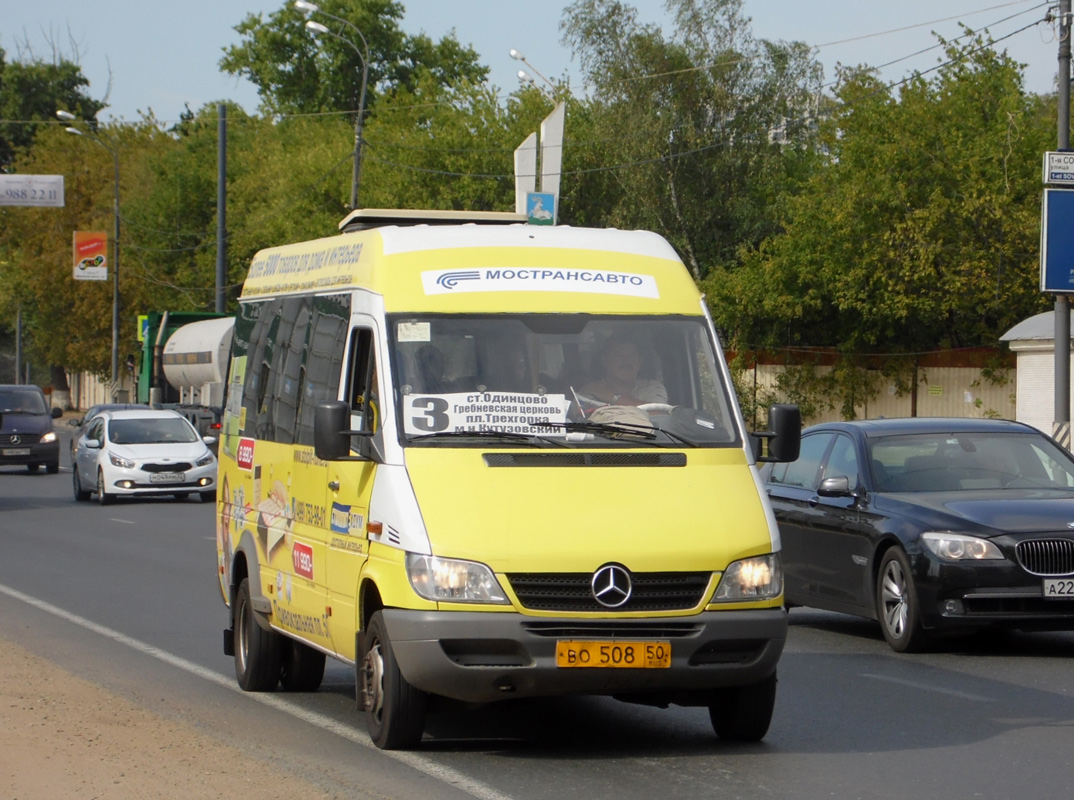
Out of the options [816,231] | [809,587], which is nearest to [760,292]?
[816,231]

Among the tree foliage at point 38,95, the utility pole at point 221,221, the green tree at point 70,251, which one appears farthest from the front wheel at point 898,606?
the tree foliage at point 38,95

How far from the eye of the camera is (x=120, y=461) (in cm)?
2866

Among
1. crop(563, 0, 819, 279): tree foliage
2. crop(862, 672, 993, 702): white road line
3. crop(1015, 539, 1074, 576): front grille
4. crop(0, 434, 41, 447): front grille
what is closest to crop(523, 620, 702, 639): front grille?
crop(862, 672, 993, 702): white road line

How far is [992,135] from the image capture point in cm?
3944

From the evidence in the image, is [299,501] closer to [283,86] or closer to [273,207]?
[273,207]

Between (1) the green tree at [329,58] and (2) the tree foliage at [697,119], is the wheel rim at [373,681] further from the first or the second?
(1) the green tree at [329,58]

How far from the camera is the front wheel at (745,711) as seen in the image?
26.2 feet

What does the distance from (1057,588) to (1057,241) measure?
12.9 m

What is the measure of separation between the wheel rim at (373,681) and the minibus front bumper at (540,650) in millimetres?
339

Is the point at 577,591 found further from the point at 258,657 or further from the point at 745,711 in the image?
the point at 258,657

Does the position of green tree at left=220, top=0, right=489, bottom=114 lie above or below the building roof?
above

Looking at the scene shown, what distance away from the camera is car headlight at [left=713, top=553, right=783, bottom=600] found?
752 cm

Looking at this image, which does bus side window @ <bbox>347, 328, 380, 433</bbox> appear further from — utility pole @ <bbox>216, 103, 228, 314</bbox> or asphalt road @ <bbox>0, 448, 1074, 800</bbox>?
utility pole @ <bbox>216, 103, 228, 314</bbox>

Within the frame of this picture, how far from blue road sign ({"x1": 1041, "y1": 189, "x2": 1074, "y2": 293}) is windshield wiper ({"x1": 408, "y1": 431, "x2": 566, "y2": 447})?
642 inches
